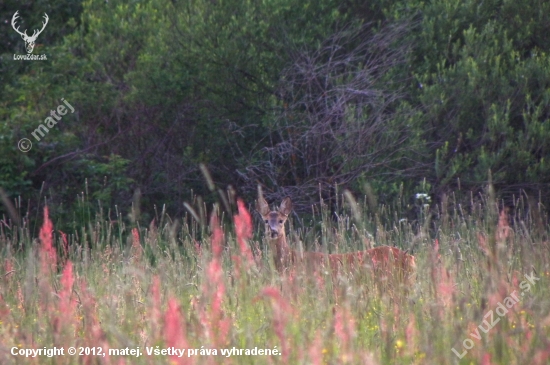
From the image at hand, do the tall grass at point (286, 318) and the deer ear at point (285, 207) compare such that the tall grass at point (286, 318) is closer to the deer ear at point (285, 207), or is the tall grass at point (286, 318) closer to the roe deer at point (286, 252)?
the roe deer at point (286, 252)

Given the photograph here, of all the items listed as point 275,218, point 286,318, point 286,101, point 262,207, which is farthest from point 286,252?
point 286,101

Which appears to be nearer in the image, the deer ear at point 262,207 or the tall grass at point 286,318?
the tall grass at point 286,318

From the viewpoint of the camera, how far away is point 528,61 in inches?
464

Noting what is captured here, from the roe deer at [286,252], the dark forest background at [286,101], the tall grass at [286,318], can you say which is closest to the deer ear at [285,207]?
the roe deer at [286,252]

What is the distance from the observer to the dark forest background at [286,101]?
1128 centimetres

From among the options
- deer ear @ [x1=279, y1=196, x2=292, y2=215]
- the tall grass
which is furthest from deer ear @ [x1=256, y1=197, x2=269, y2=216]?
the tall grass

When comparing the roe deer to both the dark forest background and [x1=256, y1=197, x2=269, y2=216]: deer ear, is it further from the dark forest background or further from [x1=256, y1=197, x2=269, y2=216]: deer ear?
the dark forest background

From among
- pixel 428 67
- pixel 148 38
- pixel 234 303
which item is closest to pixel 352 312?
pixel 234 303

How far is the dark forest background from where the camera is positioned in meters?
11.3

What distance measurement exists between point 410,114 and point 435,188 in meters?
1.12

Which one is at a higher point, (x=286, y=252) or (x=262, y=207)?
(x=262, y=207)

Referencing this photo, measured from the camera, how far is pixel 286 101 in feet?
40.1

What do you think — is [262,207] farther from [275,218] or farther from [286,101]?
[286,101]

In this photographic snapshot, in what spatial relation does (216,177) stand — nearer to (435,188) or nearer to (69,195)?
(69,195)
